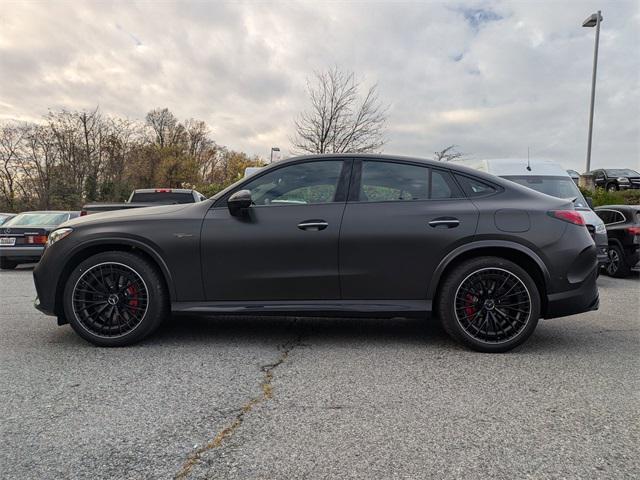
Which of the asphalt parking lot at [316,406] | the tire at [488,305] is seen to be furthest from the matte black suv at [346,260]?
the asphalt parking lot at [316,406]

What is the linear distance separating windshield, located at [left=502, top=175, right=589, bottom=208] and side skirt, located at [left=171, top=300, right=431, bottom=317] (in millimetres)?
→ 5798

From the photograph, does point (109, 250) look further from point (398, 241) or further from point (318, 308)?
point (398, 241)

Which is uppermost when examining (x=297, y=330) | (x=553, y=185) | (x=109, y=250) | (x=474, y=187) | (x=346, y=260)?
(x=553, y=185)

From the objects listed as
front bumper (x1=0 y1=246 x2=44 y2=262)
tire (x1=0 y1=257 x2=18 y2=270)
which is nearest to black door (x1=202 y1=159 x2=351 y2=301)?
front bumper (x1=0 y1=246 x2=44 y2=262)

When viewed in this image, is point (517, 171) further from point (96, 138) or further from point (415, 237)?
point (96, 138)

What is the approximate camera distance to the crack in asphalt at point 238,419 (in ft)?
7.30

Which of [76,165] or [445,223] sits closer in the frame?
[445,223]

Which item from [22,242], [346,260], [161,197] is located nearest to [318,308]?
[346,260]

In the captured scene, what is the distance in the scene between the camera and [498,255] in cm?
413

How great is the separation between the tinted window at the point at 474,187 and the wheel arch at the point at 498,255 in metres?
0.46

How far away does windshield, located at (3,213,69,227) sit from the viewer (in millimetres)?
11762

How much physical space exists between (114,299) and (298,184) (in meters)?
1.87

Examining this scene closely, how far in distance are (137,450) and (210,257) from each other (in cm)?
199

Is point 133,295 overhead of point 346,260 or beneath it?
beneath
